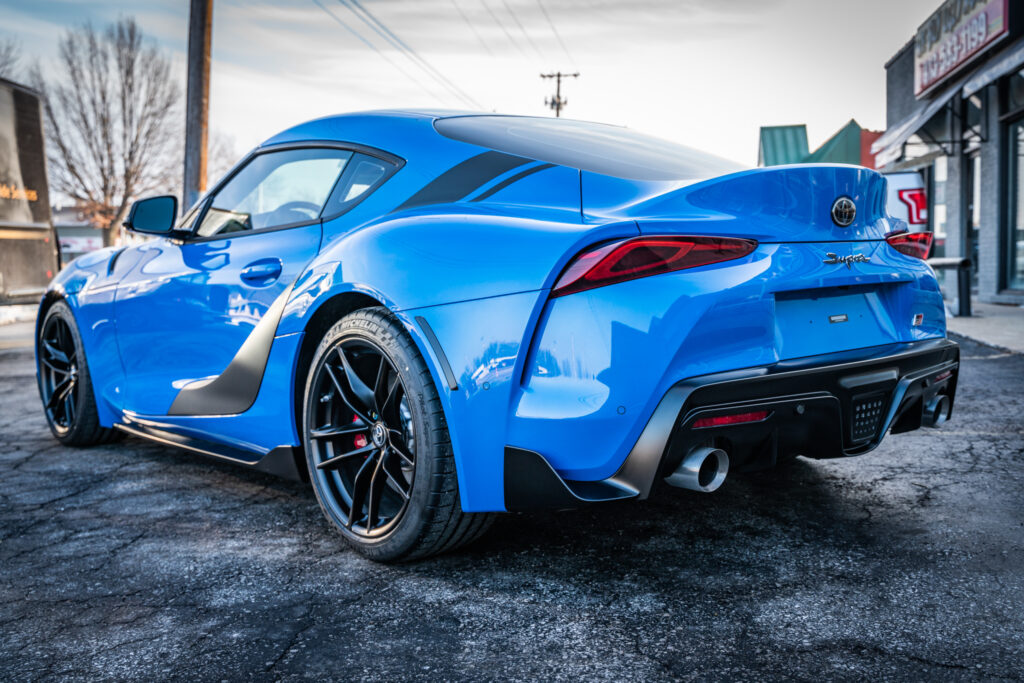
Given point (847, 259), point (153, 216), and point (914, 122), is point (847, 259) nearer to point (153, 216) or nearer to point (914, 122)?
point (153, 216)

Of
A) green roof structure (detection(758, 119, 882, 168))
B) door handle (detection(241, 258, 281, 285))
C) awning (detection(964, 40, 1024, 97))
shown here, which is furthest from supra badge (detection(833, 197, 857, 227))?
green roof structure (detection(758, 119, 882, 168))

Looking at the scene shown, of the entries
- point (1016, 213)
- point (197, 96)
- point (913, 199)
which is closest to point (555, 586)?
point (197, 96)

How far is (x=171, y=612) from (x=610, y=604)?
1.17 meters

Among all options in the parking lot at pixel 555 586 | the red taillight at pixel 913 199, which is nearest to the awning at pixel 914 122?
the red taillight at pixel 913 199

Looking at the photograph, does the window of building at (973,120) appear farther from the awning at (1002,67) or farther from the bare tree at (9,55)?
the bare tree at (9,55)

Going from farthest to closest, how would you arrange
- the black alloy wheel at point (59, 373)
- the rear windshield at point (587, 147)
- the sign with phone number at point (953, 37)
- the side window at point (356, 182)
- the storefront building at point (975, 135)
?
the storefront building at point (975, 135), the sign with phone number at point (953, 37), the black alloy wheel at point (59, 373), the side window at point (356, 182), the rear windshield at point (587, 147)

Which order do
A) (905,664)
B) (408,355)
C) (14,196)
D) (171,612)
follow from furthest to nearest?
1. (14,196)
2. (408,355)
3. (171,612)
4. (905,664)

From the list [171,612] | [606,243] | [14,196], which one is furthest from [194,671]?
[14,196]

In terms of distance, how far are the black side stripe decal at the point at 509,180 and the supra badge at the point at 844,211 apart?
0.82 metres

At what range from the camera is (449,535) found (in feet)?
8.45

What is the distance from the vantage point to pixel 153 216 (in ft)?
12.3

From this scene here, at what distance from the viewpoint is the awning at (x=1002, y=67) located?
38.7ft

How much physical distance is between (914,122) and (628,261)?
17.3 m

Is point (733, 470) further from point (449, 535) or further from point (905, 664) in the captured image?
point (449, 535)
